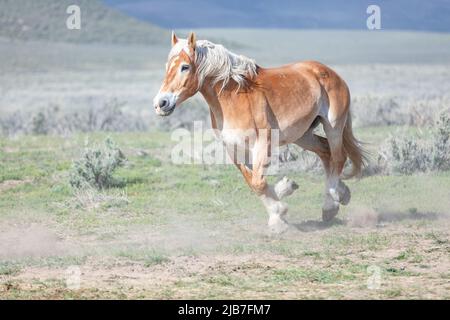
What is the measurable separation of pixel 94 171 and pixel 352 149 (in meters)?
3.79

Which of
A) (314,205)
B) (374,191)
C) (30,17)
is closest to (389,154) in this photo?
(374,191)

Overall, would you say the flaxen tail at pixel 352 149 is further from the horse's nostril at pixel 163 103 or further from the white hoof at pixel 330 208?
the horse's nostril at pixel 163 103

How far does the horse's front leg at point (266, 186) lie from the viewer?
10008mm

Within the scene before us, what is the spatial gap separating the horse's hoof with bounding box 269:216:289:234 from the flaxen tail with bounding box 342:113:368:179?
1.54 m

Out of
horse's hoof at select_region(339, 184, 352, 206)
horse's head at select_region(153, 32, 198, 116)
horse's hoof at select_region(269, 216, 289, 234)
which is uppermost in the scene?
horse's head at select_region(153, 32, 198, 116)

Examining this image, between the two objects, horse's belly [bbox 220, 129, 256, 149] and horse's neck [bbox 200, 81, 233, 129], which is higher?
horse's neck [bbox 200, 81, 233, 129]

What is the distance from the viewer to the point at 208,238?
33.9 ft

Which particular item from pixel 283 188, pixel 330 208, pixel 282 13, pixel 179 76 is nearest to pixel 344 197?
pixel 330 208

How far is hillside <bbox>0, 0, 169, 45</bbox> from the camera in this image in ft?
242

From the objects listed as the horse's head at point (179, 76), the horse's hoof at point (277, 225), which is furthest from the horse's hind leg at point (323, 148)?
the horse's head at point (179, 76)

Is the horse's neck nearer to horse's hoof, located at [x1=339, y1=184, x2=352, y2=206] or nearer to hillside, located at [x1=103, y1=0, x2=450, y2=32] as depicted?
horse's hoof, located at [x1=339, y1=184, x2=352, y2=206]

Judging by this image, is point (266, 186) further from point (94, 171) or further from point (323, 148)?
point (94, 171)

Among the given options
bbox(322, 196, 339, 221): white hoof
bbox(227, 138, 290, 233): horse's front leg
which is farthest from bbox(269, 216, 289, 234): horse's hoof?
bbox(322, 196, 339, 221): white hoof
